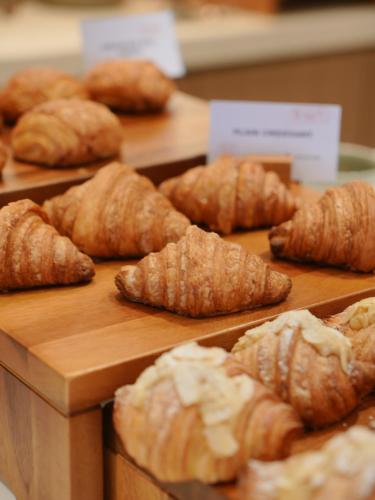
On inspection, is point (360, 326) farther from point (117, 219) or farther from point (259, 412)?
point (117, 219)

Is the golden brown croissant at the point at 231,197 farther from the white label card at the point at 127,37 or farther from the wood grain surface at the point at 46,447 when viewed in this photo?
the white label card at the point at 127,37

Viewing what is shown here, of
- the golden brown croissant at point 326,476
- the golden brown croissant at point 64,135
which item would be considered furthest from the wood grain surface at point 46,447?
the golden brown croissant at point 64,135

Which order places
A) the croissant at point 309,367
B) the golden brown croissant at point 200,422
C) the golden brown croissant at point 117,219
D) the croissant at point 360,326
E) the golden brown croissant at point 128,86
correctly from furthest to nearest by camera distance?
the golden brown croissant at point 128,86 → the golden brown croissant at point 117,219 → the croissant at point 360,326 → the croissant at point 309,367 → the golden brown croissant at point 200,422

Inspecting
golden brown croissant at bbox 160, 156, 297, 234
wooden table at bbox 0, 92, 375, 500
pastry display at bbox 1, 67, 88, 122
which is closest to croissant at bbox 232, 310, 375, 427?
wooden table at bbox 0, 92, 375, 500

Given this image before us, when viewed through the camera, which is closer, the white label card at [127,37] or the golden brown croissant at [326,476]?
the golden brown croissant at [326,476]

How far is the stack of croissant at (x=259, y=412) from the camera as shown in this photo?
86 cm

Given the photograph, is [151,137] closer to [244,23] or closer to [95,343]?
[95,343]

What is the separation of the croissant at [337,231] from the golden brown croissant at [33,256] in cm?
33

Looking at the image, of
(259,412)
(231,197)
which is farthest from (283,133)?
(259,412)

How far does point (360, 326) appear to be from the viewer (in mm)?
1219

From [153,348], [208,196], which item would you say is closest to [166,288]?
[153,348]

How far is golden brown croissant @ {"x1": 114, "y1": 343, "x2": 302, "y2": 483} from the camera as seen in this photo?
95 cm

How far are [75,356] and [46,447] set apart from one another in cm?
13

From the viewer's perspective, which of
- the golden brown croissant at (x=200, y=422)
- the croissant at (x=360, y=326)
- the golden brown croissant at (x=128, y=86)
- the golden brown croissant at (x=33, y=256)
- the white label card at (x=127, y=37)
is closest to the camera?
the golden brown croissant at (x=200, y=422)
